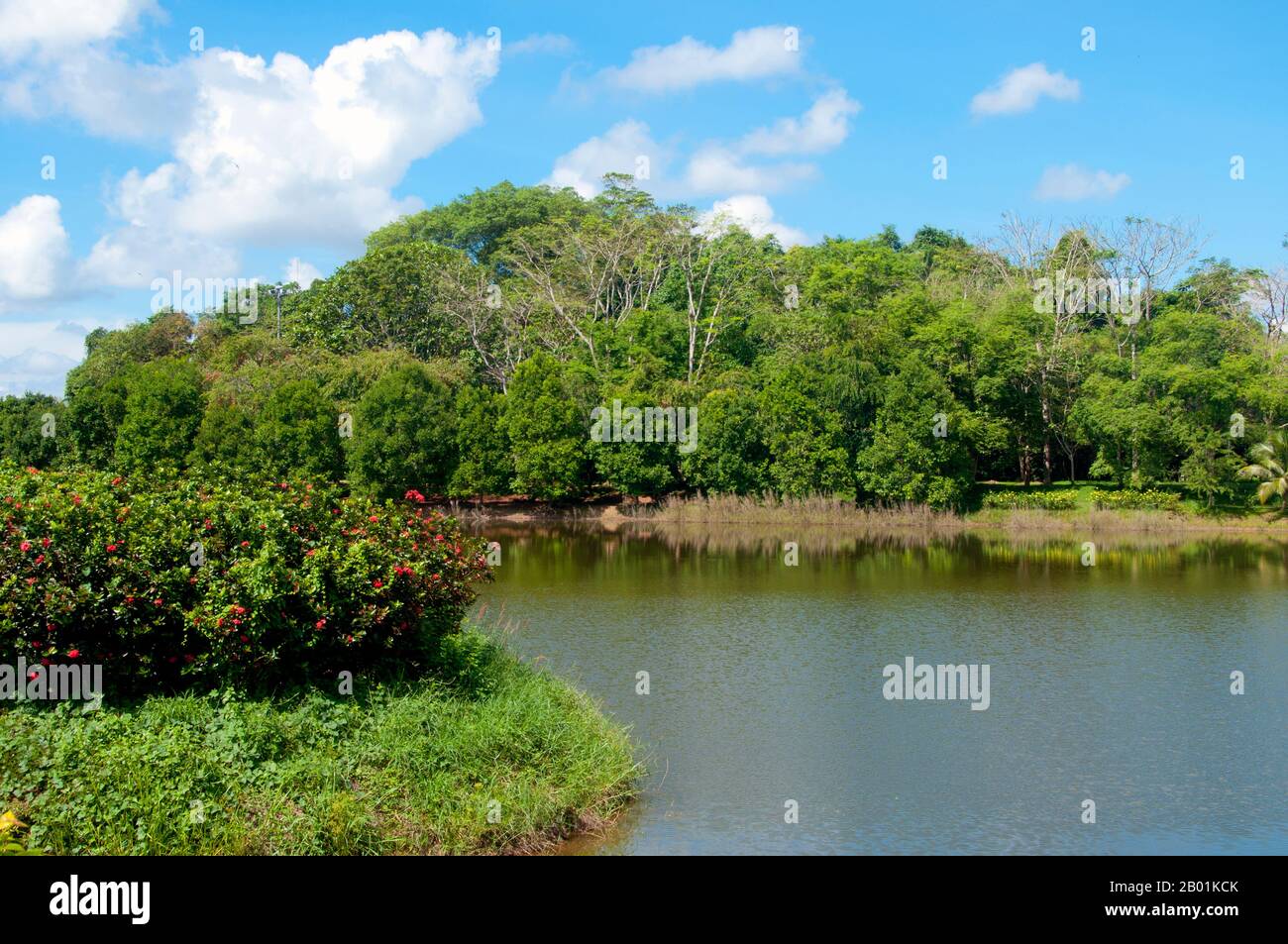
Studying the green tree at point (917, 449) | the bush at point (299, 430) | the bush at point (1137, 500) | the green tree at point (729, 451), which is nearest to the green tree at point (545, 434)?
the green tree at point (729, 451)

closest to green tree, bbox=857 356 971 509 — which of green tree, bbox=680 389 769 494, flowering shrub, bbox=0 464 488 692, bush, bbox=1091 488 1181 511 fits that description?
green tree, bbox=680 389 769 494

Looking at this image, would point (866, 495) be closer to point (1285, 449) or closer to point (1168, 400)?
point (1168, 400)

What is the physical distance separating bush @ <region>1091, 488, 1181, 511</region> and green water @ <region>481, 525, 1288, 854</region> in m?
11.3

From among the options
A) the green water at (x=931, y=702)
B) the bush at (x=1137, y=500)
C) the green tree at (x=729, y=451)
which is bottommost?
the green water at (x=931, y=702)

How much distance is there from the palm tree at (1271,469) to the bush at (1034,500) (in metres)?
5.83

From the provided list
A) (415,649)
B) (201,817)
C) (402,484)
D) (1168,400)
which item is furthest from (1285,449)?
(201,817)

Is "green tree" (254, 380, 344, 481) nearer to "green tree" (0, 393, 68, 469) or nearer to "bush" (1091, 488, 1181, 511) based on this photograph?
"green tree" (0, 393, 68, 469)

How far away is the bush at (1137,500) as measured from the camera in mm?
39531

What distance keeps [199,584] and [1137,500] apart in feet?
122

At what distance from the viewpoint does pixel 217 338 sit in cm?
5556

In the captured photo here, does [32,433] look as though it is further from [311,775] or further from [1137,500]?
[1137,500]

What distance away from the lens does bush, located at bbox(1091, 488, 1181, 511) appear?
130ft

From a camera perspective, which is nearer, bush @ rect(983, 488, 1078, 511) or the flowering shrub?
the flowering shrub

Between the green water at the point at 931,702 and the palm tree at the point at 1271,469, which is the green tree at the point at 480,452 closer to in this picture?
the green water at the point at 931,702
